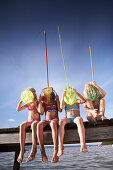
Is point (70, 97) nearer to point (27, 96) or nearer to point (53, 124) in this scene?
point (53, 124)

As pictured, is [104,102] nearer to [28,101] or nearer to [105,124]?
[105,124]

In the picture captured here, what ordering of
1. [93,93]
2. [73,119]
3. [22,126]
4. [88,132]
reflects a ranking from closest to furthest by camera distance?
1. [88,132]
2. [22,126]
3. [73,119]
4. [93,93]

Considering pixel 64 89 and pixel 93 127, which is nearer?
pixel 93 127

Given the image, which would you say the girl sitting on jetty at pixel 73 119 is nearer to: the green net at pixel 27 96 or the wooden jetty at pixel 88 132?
the wooden jetty at pixel 88 132

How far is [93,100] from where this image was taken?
3.91m

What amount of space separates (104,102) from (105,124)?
26.6 inches

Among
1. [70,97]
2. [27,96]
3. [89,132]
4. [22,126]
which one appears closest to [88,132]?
[89,132]

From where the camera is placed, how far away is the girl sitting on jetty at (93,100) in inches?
147

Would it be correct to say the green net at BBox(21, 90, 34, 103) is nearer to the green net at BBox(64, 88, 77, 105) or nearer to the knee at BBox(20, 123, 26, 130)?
the knee at BBox(20, 123, 26, 130)

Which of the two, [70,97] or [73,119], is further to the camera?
[70,97]

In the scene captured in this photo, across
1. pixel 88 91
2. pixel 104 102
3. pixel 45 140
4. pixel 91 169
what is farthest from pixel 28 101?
pixel 91 169

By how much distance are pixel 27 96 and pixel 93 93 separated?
137 centimetres

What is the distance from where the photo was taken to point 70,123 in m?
3.33

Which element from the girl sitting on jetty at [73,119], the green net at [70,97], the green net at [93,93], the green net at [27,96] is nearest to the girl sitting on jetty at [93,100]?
the green net at [93,93]
